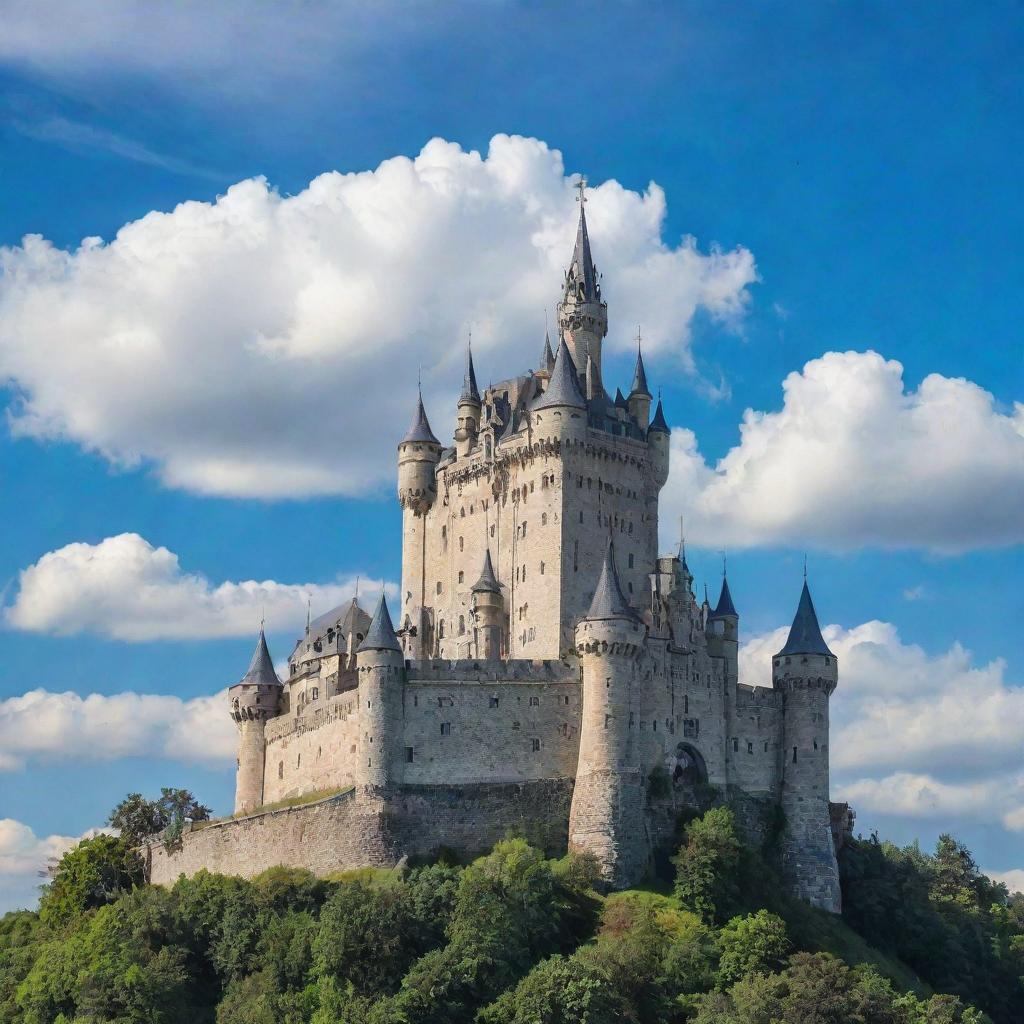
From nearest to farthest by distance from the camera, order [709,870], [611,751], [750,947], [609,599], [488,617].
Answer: [750,947]
[709,870]
[611,751]
[609,599]
[488,617]

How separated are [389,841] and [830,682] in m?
29.1

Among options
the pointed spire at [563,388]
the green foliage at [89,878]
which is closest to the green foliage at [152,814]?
the green foliage at [89,878]

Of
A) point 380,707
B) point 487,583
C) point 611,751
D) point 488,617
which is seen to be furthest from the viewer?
point 487,583

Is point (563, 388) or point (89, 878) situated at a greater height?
point (563, 388)

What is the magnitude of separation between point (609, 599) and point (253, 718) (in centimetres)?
2824

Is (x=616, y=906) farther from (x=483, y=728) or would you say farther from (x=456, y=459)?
(x=456, y=459)

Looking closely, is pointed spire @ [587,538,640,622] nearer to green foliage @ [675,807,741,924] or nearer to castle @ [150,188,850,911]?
castle @ [150,188,850,911]

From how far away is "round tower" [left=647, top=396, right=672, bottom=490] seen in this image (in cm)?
12000

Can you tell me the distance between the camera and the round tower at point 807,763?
11256cm

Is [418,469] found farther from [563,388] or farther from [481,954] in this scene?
[481,954]

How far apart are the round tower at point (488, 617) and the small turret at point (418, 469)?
10.3 meters

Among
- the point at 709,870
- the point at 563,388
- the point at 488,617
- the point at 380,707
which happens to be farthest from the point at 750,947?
the point at 563,388

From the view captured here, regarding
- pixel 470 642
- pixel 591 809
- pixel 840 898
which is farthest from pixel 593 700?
pixel 840 898

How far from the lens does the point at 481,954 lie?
93.8 metres
